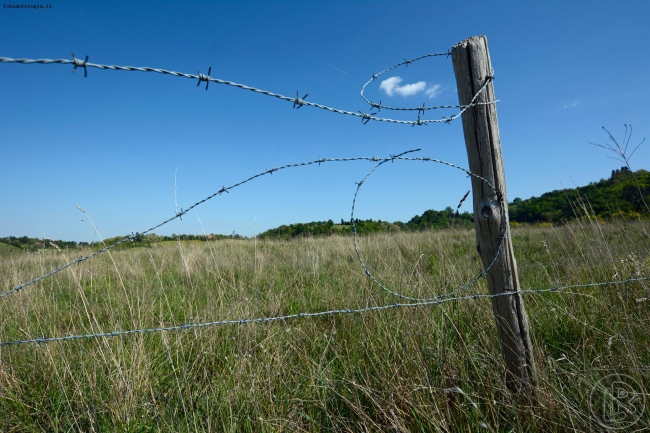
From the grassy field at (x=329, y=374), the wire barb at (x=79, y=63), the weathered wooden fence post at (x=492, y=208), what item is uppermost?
the wire barb at (x=79, y=63)

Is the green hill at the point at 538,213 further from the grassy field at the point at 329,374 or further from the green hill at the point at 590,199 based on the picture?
the grassy field at the point at 329,374

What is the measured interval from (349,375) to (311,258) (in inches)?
154

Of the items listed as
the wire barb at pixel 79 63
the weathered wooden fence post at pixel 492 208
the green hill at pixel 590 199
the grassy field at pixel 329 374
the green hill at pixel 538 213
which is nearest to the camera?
the wire barb at pixel 79 63

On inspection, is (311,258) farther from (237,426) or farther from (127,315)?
(237,426)

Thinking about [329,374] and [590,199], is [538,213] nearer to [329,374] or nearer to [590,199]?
[590,199]

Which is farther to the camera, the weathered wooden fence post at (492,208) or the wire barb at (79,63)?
the weathered wooden fence post at (492,208)

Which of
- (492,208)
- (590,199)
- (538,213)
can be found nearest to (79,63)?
(492,208)

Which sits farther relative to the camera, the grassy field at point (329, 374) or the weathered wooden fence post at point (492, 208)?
the weathered wooden fence post at point (492, 208)

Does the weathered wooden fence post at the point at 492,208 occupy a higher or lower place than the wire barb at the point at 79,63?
lower

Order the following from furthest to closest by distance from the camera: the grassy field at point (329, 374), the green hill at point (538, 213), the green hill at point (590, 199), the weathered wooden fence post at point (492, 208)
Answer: the green hill at point (590, 199) < the green hill at point (538, 213) < the weathered wooden fence post at point (492, 208) < the grassy field at point (329, 374)

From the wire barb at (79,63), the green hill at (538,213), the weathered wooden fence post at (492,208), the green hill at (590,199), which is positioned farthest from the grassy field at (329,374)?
the green hill at (590,199)

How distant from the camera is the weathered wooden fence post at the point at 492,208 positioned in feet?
6.65

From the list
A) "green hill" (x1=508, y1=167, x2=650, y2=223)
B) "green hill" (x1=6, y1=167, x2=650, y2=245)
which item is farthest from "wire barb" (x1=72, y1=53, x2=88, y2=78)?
"green hill" (x1=508, y1=167, x2=650, y2=223)

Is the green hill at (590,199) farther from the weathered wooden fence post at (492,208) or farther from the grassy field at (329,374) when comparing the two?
the weathered wooden fence post at (492,208)
